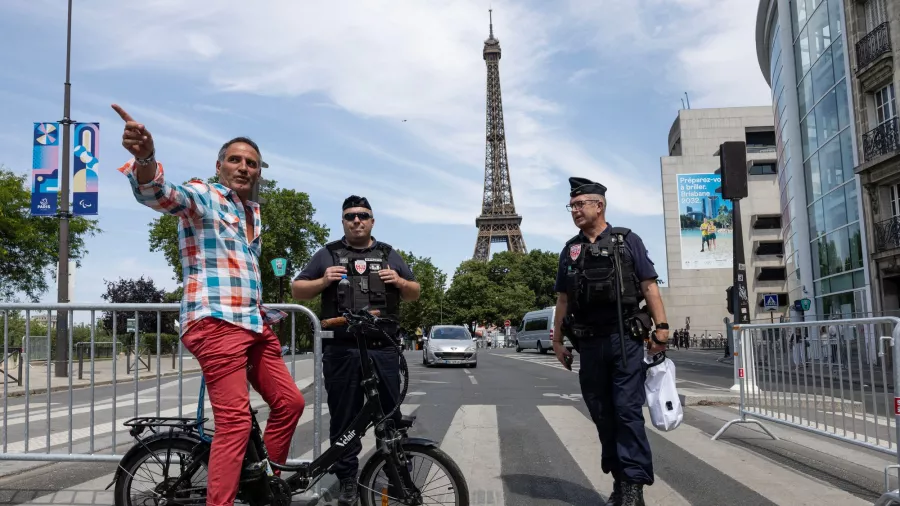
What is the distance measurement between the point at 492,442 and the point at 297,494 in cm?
327

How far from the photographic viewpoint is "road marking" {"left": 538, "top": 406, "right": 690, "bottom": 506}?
14.3 feet

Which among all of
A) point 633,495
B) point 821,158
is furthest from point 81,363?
point 821,158

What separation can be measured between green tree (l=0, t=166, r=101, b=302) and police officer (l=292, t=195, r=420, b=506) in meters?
24.3

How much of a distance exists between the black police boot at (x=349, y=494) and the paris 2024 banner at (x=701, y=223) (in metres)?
64.3

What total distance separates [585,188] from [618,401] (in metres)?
1.28

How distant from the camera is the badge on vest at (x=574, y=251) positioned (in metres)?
4.20

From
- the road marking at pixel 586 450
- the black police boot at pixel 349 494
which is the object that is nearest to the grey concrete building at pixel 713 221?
the road marking at pixel 586 450

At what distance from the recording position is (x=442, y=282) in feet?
258

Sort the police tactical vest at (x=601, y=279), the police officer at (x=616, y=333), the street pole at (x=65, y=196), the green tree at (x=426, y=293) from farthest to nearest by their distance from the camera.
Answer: the green tree at (x=426, y=293)
the street pole at (x=65, y=196)
the police tactical vest at (x=601, y=279)
the police officer at (x=616, y=333)

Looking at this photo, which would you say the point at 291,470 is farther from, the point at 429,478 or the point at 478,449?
the point at 478,449

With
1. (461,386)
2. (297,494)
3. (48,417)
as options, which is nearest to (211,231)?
(297,494)

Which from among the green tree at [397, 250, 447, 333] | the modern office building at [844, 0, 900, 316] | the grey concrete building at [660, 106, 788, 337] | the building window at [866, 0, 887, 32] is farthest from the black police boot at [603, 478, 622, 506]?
the green tree at [397, 250, 447, 333]

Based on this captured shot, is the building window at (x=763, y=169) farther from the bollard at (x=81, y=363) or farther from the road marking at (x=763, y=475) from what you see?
the bollard at (x=81, y=363)

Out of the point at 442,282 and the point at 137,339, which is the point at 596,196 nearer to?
the point at 137,339
